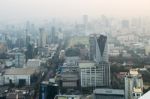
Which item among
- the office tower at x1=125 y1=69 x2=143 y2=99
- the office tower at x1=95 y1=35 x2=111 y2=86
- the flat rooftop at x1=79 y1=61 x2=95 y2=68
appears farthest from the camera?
the flat rooftop at x1=79 y1=61 x2=95 y2=68

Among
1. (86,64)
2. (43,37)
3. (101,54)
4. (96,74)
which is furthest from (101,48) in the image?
(43,37)

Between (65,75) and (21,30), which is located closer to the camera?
(65,75)

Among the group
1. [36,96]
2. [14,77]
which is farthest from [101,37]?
[36,96]

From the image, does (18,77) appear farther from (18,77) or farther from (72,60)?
(72,60)

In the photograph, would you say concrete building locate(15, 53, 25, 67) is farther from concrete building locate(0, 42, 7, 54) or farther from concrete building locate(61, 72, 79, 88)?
concrete building locate(61, 72, 79, 88)

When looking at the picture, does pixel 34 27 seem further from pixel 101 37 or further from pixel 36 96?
pixel 36 96

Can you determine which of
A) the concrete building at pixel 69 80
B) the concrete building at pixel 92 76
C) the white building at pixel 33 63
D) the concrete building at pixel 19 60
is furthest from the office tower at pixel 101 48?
the concrete building at pixel 19 60

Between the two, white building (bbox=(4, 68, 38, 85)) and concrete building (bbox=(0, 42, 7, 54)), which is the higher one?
concrete building (bbox=(0, 42, 7, 54))

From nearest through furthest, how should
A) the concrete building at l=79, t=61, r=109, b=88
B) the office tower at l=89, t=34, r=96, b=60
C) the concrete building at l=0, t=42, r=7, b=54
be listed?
1. the concrete building at l=79, t=61, r=109, b=88
2. the office tower at l=89, t=34, r=96, b=60
3. the concrete building at l=0, t=42, r=7, b=54

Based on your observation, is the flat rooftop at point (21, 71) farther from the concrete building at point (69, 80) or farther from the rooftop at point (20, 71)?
the concrete building at point (69, 80)

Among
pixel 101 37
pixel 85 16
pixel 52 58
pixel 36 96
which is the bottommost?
pixel 36 96

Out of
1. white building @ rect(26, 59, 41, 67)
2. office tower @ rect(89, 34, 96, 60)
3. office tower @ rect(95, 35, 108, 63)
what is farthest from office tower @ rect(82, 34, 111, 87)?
white building @ rect(26, 59, 41, 67)
